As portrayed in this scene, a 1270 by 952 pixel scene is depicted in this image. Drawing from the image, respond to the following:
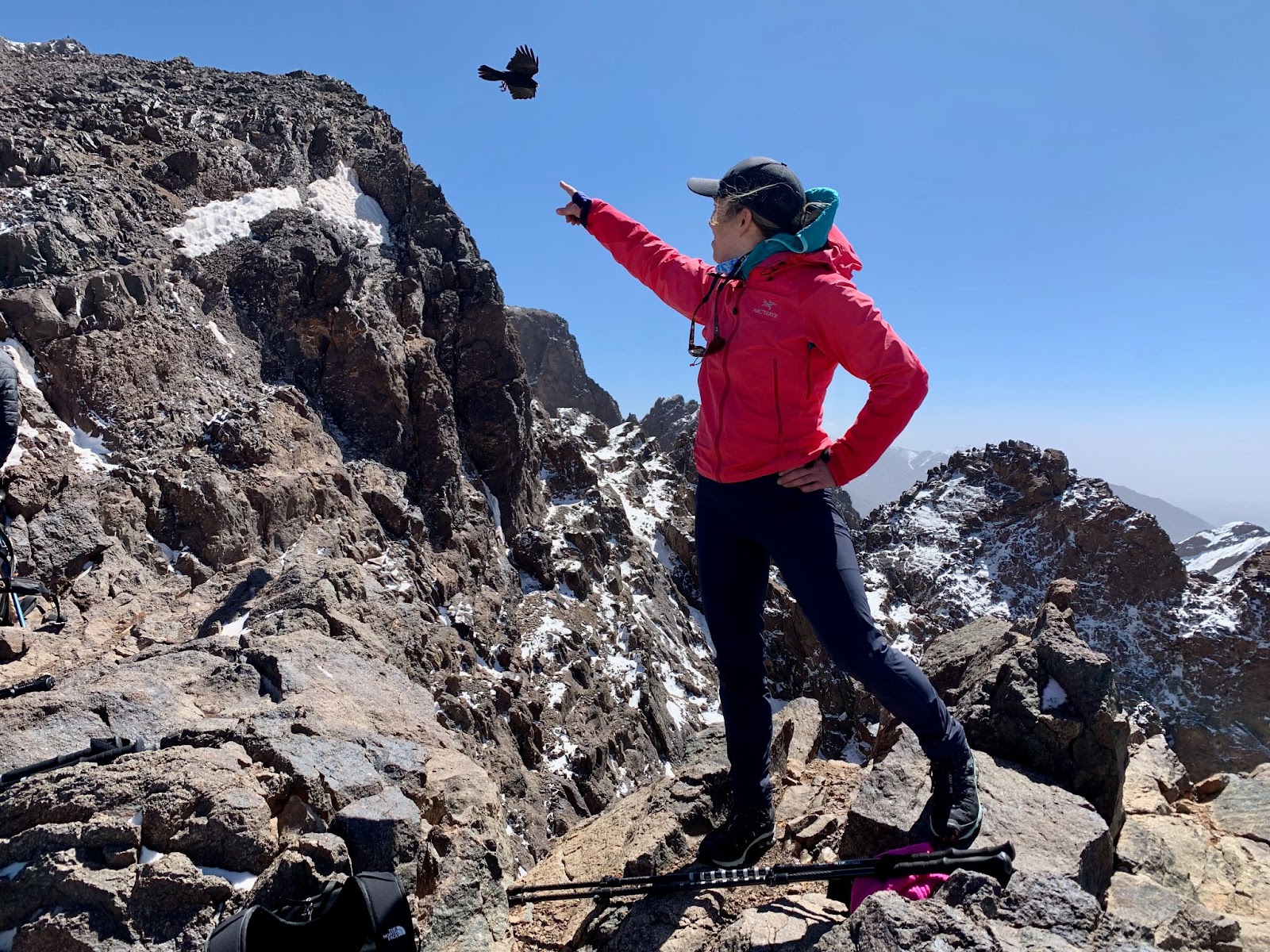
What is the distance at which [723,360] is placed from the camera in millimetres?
3496

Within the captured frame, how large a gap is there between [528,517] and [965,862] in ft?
101

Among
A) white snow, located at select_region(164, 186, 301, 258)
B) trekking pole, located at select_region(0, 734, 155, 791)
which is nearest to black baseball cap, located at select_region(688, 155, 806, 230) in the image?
trekking pole, located at select_region(0, 734, 155, 791)

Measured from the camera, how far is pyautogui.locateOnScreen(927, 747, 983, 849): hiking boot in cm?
340

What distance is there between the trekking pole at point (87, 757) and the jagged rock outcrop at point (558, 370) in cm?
8708

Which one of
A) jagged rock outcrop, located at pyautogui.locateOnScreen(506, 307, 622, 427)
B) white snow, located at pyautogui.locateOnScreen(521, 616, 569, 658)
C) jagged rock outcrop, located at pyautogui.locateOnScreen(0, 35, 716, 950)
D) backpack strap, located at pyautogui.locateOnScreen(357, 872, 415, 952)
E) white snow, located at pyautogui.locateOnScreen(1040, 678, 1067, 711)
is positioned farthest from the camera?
jagged rock outcrop, located at pyautogui.locateOnScreen(506, 307, 622, 427)

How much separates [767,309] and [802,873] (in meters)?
2.53

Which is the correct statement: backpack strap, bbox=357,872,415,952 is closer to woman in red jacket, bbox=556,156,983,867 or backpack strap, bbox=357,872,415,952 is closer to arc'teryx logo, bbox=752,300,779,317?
woman in red jacket, bbox=556,156,983,867

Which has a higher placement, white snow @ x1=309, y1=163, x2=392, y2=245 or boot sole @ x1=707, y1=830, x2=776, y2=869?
white snow @ x1=309, y1=163, x2=392, y2=245

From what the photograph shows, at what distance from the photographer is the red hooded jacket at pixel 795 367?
10.3 ft

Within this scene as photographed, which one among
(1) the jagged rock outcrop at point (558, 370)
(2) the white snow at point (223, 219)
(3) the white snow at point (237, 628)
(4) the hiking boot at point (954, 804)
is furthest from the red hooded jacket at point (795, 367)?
(1) the jagged rock outcrop at point (558, 370)

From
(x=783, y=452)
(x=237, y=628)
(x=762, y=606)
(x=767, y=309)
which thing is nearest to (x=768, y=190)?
(x=767, y=309)

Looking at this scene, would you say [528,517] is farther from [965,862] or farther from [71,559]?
[965,862]

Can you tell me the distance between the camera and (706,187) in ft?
12.1

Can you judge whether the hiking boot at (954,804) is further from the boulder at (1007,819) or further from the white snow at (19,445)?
the white snow at (19,445)
